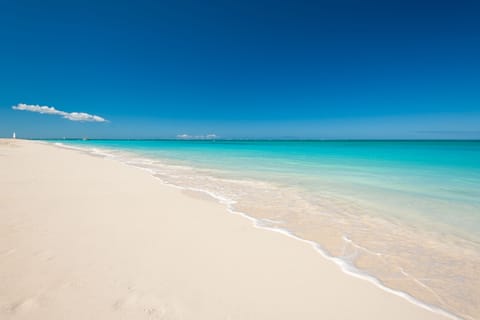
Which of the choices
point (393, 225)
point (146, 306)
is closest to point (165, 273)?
point (146, 306)

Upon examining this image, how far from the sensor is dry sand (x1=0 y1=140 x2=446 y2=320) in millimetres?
2277

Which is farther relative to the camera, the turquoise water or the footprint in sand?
the turquoise water

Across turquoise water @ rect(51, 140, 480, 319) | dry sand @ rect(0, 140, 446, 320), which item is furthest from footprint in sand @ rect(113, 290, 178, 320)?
turquoise water @ rect(51, 140, 480, 319)

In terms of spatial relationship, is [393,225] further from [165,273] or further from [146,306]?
[146,306]

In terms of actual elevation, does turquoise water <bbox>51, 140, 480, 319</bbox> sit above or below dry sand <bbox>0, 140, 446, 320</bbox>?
below

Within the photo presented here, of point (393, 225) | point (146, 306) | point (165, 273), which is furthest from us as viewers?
point (393, 225)

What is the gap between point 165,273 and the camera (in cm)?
285

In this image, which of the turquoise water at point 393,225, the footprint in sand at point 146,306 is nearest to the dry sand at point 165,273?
the footprint in sand at point 146,306

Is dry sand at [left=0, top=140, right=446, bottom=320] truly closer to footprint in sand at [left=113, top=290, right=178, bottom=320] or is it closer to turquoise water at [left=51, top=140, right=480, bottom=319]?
footprint in sand at [left=113, top=290, right=178, bottom=320]

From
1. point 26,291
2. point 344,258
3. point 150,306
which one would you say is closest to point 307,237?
point 344,258

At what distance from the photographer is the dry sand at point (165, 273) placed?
7.47 ft

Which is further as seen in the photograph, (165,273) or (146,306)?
(165,273)

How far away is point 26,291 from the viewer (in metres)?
2.41

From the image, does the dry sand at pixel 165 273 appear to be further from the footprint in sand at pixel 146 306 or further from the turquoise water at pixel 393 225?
the turquoise water at pixel 393 225
